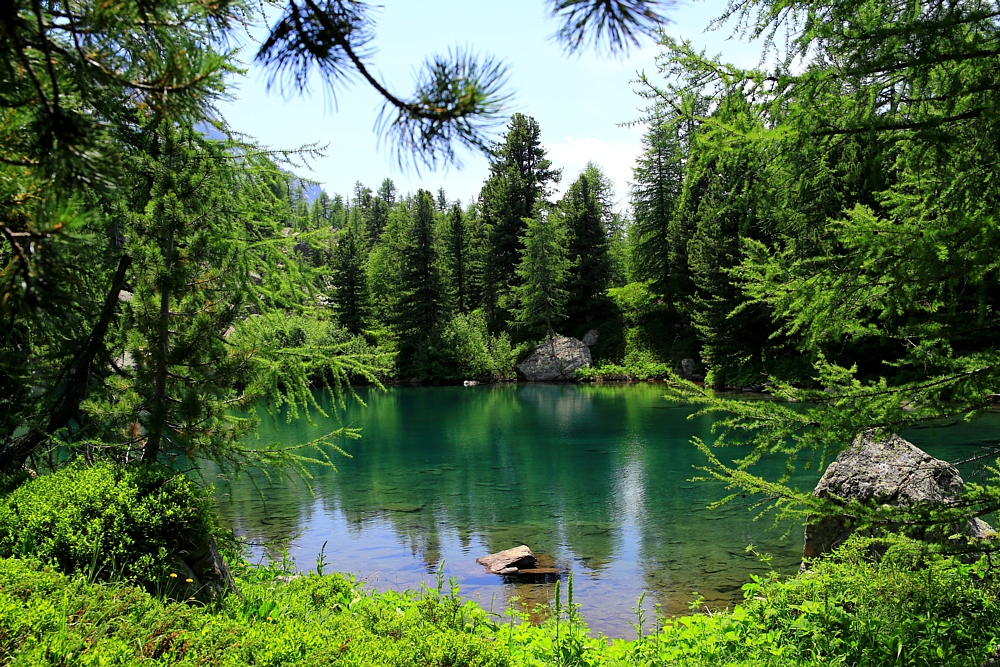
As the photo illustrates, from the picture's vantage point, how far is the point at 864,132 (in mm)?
3979

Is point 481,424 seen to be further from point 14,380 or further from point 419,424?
point 14,380

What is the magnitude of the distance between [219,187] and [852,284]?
532 cm

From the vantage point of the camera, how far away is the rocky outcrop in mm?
4535

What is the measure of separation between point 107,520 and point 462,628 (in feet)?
8.29

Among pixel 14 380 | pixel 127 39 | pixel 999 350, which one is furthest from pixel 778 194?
pixel 14 380

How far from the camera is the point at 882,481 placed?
6945 mm

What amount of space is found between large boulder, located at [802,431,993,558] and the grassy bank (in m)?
1.43

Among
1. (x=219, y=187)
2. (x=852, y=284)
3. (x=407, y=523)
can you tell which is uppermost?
(x=219, y=187)

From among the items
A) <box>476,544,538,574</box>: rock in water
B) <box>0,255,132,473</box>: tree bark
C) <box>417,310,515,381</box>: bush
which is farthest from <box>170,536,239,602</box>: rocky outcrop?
<box>417,310,515,381</box>: bush

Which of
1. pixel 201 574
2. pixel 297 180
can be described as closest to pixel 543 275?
pixel 297 180

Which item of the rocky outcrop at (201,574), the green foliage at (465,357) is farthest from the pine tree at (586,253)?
the rocky outcrop at (201,574)

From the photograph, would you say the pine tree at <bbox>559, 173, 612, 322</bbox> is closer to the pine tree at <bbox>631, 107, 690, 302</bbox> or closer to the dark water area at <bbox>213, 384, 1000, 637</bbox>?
the pine tree at <bbox>631, 107, 690, 302</bbox>

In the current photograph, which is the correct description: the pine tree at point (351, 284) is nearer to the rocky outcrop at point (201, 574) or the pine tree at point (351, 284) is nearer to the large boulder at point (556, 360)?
the large boulder at point (556, 360)

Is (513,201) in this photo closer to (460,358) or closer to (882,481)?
(460,358)
